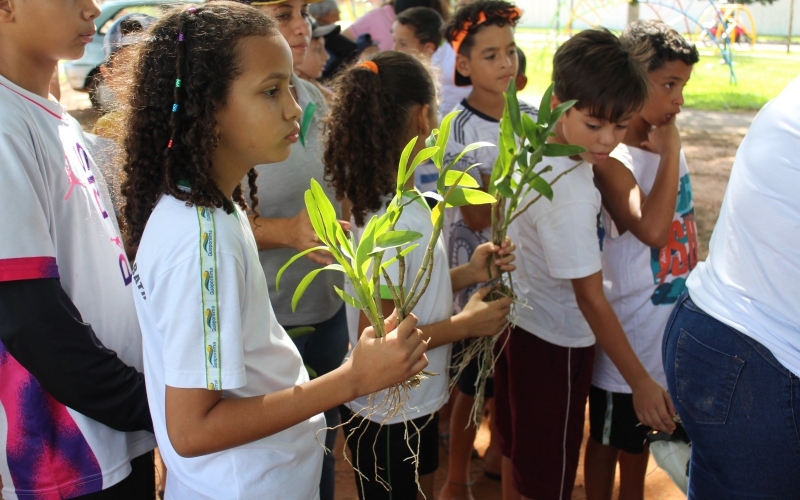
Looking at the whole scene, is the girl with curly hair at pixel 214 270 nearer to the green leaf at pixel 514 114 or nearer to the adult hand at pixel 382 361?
the adult hand at pixel 382 361

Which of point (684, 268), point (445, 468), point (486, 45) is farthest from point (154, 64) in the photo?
point (445, 468)

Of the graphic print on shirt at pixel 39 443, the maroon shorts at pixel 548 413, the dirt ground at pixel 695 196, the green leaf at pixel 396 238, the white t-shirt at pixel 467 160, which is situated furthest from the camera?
the dirt ground at pixel 695 196

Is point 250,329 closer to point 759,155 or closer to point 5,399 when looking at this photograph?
point 5,399

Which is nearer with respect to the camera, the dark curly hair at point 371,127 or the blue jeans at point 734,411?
the blue jeans at point 734,411

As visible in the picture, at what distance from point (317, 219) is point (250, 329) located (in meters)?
Result: 0.26

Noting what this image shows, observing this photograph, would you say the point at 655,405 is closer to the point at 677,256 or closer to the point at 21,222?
the point at 677,256

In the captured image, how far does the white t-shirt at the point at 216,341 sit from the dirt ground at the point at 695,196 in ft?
5.33

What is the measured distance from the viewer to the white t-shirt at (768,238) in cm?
144

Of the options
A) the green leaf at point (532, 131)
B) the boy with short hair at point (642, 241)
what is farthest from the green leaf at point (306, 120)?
the boy with short hair at point (642, 241)

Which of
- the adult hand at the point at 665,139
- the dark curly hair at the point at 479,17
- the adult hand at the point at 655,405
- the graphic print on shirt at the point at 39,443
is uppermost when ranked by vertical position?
the dark curly hair at the point at 479,17

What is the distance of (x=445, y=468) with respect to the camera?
321cm

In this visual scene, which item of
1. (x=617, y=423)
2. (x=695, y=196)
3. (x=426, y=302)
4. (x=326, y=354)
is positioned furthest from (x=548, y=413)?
(x=695, y=196)

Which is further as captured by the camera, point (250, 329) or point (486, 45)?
point (486, 45)

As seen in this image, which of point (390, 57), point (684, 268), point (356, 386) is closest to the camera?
point (356, 386)
